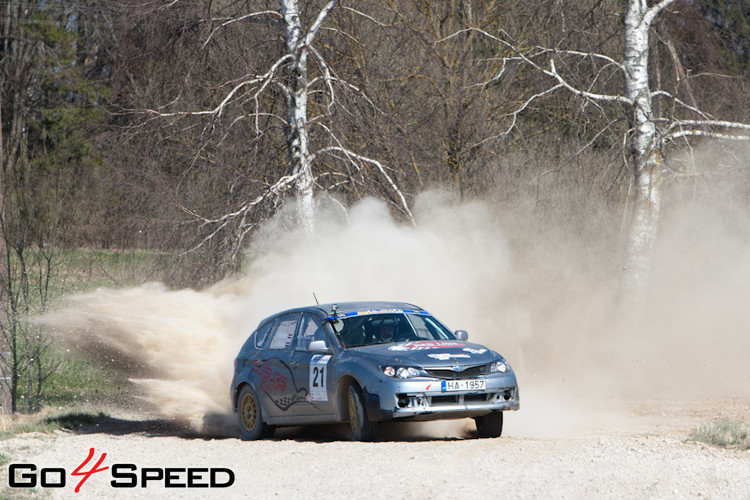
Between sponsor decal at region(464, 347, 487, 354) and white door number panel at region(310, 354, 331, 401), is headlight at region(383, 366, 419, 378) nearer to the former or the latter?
sponsor decal at region(464, 347, 487, 354)

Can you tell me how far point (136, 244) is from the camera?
18578 millimetres

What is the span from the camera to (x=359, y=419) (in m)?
9.81

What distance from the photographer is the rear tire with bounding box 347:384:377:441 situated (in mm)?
9750

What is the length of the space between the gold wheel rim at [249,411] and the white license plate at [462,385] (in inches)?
115

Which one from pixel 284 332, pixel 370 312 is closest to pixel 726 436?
pixel 370 312

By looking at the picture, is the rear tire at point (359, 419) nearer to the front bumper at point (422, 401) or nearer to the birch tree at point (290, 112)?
the front bumper at point (422, 401)

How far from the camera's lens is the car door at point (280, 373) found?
1091 centimetres

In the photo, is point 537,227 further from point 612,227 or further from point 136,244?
point 136,244

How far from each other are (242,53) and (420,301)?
20.3 ft

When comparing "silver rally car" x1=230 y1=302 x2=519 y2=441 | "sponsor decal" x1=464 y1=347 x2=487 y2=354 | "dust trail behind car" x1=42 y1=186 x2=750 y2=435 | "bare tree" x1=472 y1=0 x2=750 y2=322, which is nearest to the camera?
"silver rally car" x1=230 y1=302 x2=519 y2=441

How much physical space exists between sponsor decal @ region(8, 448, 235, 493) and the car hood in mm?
2035

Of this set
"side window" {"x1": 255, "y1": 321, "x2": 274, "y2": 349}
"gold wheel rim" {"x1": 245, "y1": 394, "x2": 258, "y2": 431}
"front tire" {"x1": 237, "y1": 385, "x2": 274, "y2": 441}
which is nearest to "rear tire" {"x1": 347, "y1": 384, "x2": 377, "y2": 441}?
"front tire" {"x1": 237, "y1": 385, "x2": 274, "y2": 441}

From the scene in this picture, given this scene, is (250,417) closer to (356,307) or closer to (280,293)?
(356,307)

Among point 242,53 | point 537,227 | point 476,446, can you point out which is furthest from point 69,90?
point 476,446
